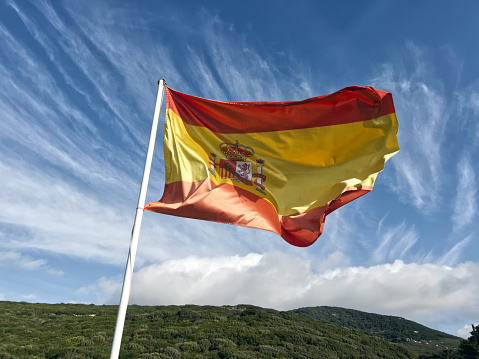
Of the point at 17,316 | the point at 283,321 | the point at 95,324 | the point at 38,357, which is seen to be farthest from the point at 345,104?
the point at 17,316

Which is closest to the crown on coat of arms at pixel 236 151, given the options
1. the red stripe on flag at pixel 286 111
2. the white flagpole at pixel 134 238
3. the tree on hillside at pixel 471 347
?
the red stripe on flag at pixel 286 111

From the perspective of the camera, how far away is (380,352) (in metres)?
43.8

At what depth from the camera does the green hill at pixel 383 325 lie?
92.3m

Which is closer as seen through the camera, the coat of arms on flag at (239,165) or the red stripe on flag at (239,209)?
the red stripe on flag at (239,209)

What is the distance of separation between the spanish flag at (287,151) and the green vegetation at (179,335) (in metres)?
24.3

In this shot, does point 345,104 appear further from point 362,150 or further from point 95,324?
point 95,324

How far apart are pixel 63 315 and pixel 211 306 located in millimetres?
A: 17562

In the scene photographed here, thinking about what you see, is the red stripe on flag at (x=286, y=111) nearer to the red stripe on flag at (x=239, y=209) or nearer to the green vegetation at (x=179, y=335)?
the red stripe on flag at (x=239, y=209)

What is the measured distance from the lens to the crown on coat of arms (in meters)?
8.14

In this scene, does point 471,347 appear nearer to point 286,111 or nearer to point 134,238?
point 286,111

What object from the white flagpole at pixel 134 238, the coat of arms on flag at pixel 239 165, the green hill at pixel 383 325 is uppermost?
the green hill at pixel 383 325

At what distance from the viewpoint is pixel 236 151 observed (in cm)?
820

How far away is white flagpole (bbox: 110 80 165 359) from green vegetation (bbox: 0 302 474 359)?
2532 centimetres

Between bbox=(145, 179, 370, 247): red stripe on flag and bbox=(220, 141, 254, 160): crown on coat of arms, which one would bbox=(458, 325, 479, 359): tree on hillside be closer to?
bbox=(145, 179, 370, 247): red stripe on flag
